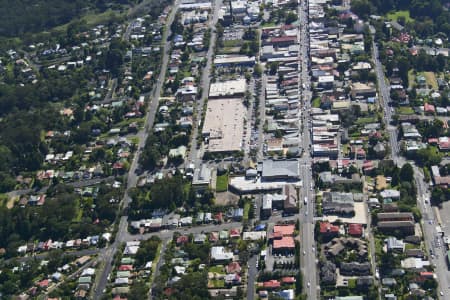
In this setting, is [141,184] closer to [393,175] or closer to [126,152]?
[126,152]

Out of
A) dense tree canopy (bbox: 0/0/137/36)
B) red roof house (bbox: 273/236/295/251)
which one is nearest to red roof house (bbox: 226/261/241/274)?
red roof house (bbox: 273/236/295/251)

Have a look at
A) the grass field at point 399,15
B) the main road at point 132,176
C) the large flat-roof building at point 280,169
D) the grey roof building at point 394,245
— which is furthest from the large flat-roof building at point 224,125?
the grass field at point 399,15

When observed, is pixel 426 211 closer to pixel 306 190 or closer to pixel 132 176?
pixel 306 190

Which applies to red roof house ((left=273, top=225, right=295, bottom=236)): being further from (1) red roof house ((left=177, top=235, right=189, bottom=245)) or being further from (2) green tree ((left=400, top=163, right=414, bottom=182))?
(2) green tree ((left=400, top=163, right=414, bottom=182))

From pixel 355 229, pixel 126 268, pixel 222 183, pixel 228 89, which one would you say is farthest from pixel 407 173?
pixel 126 268

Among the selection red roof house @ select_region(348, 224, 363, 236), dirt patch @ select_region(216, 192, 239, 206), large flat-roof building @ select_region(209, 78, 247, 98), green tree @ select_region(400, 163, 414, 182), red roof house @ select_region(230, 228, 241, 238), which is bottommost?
red roof house @ select_region(230, 228, 241, 238)

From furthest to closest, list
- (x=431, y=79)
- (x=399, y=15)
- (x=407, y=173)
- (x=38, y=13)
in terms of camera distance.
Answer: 1. (x=38, y=13)
2. (x=399, y=15)
3. (x=431, y=79)
4. (x=407, y=173)

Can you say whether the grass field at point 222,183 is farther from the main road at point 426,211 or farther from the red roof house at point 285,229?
the main road at point 426,211
